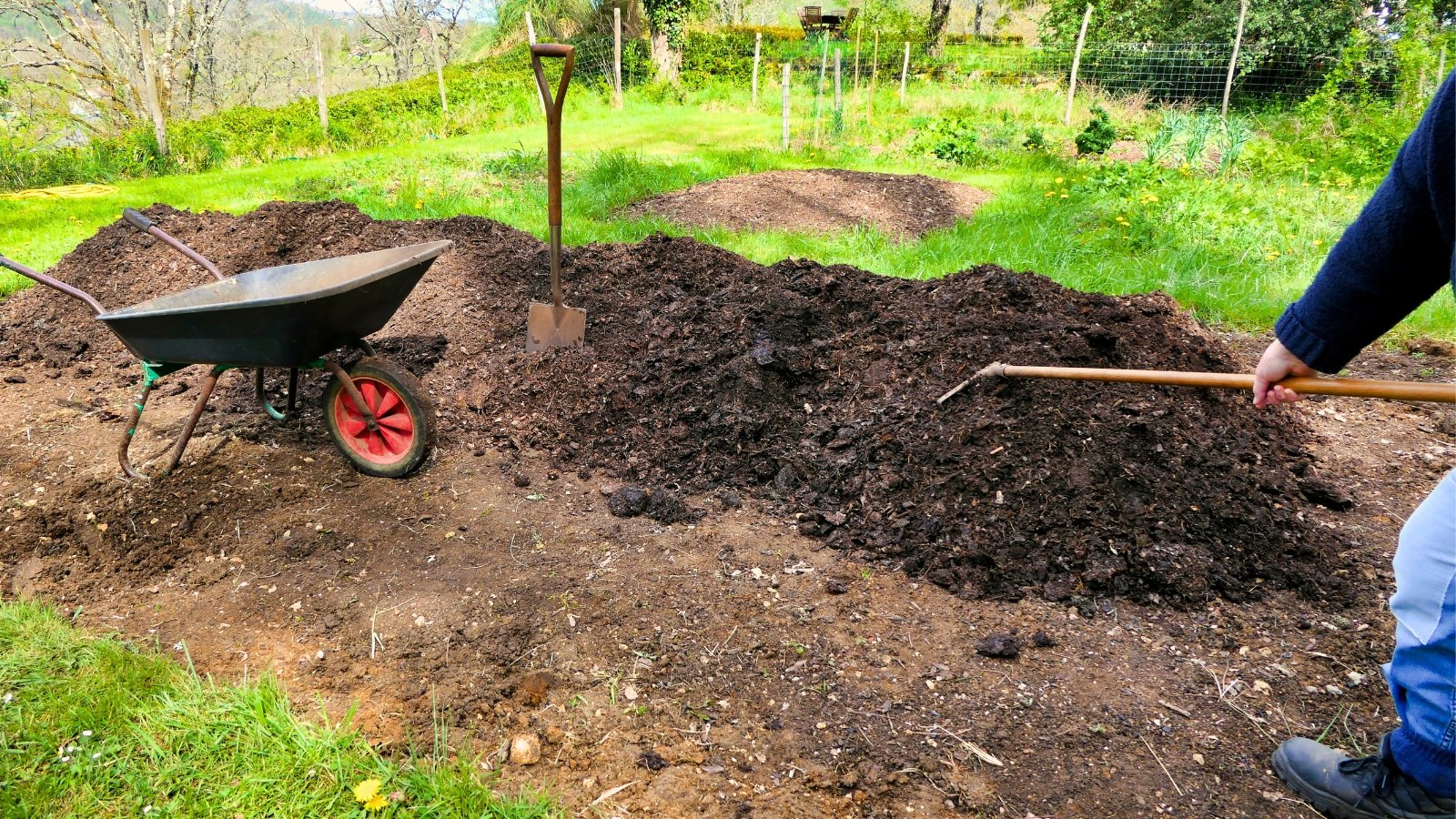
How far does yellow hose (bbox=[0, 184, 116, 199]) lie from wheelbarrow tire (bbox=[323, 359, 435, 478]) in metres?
8.86

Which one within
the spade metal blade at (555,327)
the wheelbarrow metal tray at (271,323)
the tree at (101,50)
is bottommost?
the spade metal blade at (555,327)

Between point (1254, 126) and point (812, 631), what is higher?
point (1254, 126)

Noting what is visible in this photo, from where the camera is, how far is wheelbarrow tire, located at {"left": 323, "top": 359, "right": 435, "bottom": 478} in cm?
299

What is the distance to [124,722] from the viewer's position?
1.99 meters

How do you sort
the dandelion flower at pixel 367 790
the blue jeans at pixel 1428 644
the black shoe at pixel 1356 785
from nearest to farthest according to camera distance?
the blue jeans at pixel 1428 644 < the black shoe at pixel 1356 785 < the dandelion flower at pixel 367 790

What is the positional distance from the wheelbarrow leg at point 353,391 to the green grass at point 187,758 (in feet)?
3.55

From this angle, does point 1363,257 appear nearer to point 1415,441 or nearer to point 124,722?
point 1415,441

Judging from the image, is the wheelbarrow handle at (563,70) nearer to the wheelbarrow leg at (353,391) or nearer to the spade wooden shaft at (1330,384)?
the wheelbarrow leg at (353,391)

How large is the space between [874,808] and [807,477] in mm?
1358

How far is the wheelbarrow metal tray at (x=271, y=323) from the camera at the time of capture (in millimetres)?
2551

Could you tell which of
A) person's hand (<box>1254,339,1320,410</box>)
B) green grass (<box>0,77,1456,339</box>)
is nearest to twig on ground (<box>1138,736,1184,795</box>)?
person's hand (<box>1254,339,1320,410</box>)

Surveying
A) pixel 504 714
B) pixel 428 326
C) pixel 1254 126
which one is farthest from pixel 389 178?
pixel 1254 126

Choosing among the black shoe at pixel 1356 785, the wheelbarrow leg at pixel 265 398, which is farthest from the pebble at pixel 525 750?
the wheelbarrow leg at pixel 265 398

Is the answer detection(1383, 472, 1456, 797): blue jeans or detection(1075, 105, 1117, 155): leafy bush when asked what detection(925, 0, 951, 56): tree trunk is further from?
detection(1383, 472, 1456, 797): blue jeans
